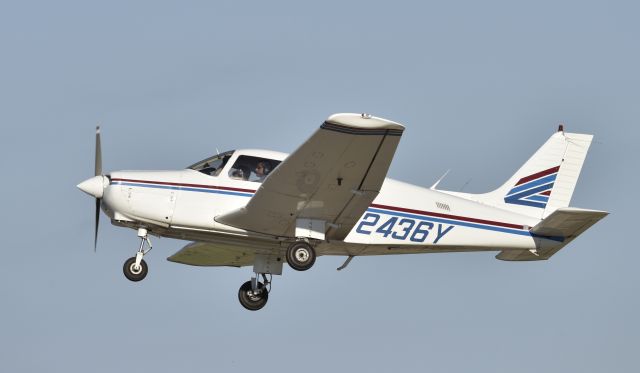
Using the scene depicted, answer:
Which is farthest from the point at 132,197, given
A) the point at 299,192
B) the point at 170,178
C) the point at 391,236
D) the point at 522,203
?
the point at 522,203

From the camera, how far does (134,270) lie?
1977cm

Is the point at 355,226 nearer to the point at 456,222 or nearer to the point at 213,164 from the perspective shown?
the point at 456,222

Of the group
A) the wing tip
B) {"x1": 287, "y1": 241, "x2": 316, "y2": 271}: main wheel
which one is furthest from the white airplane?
the wing tip

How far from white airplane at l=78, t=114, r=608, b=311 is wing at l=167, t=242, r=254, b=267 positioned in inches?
29.6

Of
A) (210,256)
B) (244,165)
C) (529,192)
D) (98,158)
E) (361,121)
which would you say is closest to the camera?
(361,121)

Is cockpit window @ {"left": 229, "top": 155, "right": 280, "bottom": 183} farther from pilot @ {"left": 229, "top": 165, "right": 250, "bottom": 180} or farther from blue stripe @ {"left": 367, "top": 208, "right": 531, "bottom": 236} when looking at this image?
blue stripe @ {"left": 367, "top": 208, "right": 531, "bottom": 236}

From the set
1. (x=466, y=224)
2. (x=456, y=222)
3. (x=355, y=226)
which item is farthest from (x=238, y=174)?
(x=466, y=224)

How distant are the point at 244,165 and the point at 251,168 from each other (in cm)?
12

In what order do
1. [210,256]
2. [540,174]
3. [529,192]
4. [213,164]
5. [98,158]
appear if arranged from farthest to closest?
[210,256] → [540,174] → [529,192] → [98,158] → [213,164]

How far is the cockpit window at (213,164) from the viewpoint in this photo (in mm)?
19953

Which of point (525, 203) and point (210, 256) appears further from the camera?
point (210, 256)

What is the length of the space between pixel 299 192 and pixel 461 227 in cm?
314

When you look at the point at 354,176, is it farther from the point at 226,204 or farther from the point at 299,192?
the point at 226,204

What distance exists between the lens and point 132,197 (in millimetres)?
19766
